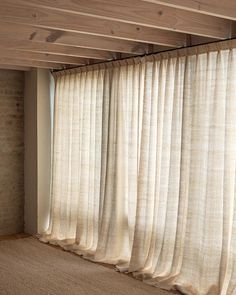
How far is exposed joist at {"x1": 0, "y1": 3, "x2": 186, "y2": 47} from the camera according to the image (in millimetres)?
3261

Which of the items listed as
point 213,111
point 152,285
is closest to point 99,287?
point 152,285

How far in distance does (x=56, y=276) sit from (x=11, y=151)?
2178 millimetres

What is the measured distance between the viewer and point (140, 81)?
15.0 feet

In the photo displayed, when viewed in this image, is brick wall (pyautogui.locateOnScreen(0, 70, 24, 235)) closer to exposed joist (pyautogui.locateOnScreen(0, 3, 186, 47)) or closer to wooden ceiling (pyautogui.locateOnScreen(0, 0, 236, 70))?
wooden ceiling (pyautogui.locateOnScreen(0, 0, 236, 70))

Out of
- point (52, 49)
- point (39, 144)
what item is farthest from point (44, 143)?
point (52, 49)

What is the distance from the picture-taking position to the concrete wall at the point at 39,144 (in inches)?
229

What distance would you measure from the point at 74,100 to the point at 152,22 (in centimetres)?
231

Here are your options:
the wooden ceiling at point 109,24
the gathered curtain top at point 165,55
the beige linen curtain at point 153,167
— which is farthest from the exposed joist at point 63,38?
the beige linen curtain at point 153,167

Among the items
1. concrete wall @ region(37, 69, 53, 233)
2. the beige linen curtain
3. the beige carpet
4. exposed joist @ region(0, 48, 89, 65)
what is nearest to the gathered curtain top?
the beige linen curtain

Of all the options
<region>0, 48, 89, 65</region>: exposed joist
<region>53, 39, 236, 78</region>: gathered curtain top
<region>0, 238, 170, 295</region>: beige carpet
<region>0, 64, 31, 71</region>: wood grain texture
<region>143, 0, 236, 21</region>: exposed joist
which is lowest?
<region>0, 238, 170, 295</region>: beige carpet

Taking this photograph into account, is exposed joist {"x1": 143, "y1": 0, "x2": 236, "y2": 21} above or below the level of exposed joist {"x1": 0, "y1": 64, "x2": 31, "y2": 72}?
above

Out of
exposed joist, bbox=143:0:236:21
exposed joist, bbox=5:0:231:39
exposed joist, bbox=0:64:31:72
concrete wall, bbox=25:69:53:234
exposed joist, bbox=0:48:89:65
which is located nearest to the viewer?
exposed joist, bbox=143:0:236:21

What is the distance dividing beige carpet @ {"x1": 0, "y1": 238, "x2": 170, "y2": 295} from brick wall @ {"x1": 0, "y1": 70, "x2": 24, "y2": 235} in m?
0.84

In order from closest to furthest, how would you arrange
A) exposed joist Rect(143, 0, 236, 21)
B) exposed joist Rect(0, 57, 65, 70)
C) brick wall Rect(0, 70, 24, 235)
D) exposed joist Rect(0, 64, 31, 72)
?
exposed joist Rect(143, 0, 236, 21) < exposed joist Rect(0, 57, 65, 70) < exposed joist Rect(0, 64, 31, 72) < brick wall Rect(0, 70, 24, 235)
